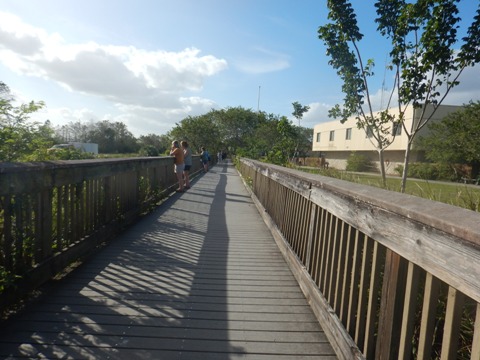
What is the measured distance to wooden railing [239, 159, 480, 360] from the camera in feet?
4.47

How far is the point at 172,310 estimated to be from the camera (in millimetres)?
3146

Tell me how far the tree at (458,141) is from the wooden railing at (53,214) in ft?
81.9

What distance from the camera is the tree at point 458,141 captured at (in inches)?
1024

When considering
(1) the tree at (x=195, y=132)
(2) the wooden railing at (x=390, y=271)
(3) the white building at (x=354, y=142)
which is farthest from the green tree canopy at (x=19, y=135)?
(1) the tree at (x=195, y=132)

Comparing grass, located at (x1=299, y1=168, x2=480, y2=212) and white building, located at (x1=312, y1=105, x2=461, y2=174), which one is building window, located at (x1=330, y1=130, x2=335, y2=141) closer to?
white building, located at (x1=312, y1=105, x2=461, y2=174)

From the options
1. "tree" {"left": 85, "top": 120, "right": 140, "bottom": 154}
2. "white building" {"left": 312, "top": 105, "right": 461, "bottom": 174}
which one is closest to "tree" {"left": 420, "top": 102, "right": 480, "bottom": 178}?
"white building" {"left": 312, "top": 105, "right": 461, "bottom": 174}

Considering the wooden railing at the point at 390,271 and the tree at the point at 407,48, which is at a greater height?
the tree at the point at 407,48

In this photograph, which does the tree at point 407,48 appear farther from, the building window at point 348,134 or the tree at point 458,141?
the building window at point 348,134

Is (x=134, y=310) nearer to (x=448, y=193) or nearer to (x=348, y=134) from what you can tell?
(x=448, y=193)

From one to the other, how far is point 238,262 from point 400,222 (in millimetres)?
3167

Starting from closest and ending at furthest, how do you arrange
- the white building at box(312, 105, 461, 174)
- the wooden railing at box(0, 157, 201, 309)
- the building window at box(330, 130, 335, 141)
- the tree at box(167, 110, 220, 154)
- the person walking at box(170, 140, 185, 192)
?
the wooden railing at box(0, 157, 201, 309), the person walking at box(170, 140, 185, 192), the white building at box(312, 105, 461, 174), the tree at box(167, 110, 220, 154), the building window at box(330, 130, 335, 141)

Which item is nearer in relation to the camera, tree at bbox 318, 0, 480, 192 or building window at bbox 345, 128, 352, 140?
tree at bbox 318, 0, 480, 192

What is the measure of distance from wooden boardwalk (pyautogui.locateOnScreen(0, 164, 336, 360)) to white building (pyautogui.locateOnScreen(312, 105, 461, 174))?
31.8 metres

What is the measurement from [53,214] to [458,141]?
1234 inches
